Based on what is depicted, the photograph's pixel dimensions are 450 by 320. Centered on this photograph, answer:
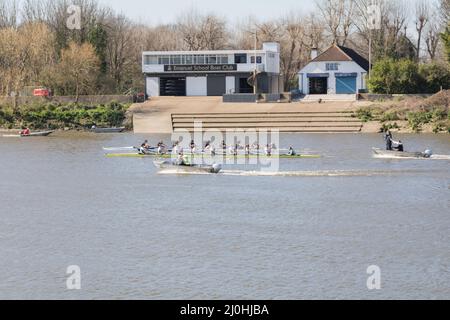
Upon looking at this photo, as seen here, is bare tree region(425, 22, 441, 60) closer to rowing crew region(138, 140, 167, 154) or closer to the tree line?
the tree line

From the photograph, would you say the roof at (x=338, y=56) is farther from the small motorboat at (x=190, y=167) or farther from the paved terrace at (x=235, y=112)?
the small motorboat at (x=190, y=167)

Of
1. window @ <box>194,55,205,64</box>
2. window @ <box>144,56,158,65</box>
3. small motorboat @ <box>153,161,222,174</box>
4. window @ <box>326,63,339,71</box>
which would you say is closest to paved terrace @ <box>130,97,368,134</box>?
window @ <box>194,55,205,64</box>

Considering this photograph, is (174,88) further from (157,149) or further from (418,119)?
(157,149)

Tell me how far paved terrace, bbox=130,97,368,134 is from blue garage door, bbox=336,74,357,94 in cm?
967

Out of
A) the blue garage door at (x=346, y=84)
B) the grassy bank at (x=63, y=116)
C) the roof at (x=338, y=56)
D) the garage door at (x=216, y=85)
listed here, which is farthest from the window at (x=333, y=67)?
the grassy bank at (x=63, y=116)

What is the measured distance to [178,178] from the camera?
45.9 meters

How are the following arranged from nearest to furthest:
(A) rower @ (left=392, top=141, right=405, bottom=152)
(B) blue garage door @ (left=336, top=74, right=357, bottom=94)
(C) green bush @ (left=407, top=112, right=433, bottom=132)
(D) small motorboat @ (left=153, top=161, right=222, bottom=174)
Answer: (D) small motorboat @ (left=153, top=161, right=222, bottom=174)
(A) rower @ (left=392, top=141, right=405, bottom=152)
(C) green bush @ (left=407, top=112, right=433, bottom=132)
(B) blue garage door @ (left=336, top=74, right=357, bottom=94)

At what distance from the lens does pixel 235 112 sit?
255 feet

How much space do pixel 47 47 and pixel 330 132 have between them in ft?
104

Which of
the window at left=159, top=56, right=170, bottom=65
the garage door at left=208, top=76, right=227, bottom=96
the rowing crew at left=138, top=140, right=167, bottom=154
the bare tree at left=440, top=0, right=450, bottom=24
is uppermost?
the bare tree at left=440, top=0, right=450, bottom=24

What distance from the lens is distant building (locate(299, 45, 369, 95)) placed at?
9044 centimetres

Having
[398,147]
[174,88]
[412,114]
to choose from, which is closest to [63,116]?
[174,88]

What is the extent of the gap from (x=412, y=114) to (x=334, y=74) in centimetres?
1820

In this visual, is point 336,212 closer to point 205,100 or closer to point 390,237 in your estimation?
point 390,237
